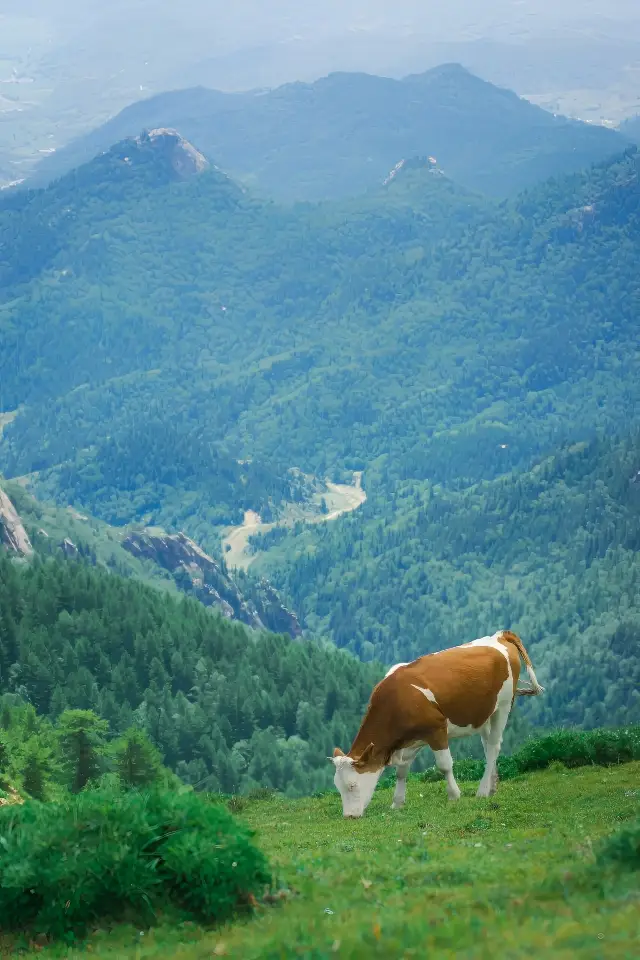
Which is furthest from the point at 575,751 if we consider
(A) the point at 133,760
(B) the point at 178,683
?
(B) the point at 178,683

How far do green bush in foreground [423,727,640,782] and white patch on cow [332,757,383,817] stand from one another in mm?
6922

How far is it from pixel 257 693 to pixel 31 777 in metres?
123

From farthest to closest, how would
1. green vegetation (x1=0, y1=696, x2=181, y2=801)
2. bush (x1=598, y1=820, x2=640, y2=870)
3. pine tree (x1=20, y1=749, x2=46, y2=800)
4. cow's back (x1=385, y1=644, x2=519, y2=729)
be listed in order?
1. green vegetation (x1=0, y1=696, x2=181, y2=801)
2. pine tree (x1=20, y1=749, x2=46, y2=800)
3. cow's back (x1=385, y1=644, x2=519, y2=729)
4. bush (x1=598, y1=820, x2=640, y2=870)

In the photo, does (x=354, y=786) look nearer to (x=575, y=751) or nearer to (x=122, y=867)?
(x=575, y=751)

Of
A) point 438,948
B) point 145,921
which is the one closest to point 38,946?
point 145,921

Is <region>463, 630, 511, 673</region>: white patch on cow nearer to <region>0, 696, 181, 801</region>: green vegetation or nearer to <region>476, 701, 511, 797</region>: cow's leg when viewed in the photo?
<region>476, 701, 511, 797</region>: cow's leg

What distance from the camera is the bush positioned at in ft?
65.2

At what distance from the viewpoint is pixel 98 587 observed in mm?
196625

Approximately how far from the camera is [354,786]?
36719mm

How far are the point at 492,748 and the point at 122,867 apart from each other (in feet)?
64.0

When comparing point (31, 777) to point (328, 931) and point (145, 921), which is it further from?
point (328, 931)

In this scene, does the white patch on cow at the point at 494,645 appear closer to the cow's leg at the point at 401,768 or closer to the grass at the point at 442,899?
the cow's leg at the point at 401,768

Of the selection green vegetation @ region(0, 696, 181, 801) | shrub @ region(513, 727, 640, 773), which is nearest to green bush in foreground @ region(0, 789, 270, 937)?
shrub @ region(513, 727, 640, 773)

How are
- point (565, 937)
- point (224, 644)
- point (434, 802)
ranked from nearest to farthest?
point (565, 937) < point (434, 802) < point (224, 644)
